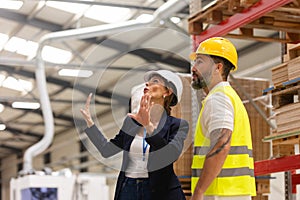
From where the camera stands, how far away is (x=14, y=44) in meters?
16.3

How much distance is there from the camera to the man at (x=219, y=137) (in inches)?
132

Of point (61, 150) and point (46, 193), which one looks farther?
point (61, 150)

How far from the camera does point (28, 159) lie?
11.0m

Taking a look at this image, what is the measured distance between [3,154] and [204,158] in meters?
29.8

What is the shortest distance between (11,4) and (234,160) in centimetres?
1126

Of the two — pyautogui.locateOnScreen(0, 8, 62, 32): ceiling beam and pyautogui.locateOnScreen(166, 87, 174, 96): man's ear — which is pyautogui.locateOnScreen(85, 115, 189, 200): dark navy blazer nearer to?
pyautogui.locateOnScreen(166, 87, 174, 96): man's ear

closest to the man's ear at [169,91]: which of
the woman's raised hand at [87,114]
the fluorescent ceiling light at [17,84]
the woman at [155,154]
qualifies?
the woman at [155,154]

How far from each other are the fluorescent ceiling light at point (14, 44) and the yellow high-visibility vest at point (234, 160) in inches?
510

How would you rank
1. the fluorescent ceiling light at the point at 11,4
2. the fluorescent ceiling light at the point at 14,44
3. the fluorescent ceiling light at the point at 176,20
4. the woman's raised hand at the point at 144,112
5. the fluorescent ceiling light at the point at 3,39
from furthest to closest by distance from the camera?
the fluorescent ceiling light at the point at 14,44 → the fluorescent ceiling light at the point at 3,39 → the fluorescent ceiling light at the point at 11,4 → the fluorescent ceiling light at the point at 176,20 → the woman's raised hand at the point at 144,112

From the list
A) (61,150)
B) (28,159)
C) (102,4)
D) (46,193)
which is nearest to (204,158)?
(46,193)

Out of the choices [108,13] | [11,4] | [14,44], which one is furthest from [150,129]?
[14,44]

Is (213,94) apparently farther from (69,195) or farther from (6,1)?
(6,1)

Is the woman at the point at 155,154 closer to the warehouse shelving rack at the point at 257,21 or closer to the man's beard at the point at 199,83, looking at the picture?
the man's beard at the point at 199,83

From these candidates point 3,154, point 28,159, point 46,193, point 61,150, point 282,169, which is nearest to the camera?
point 282,169
